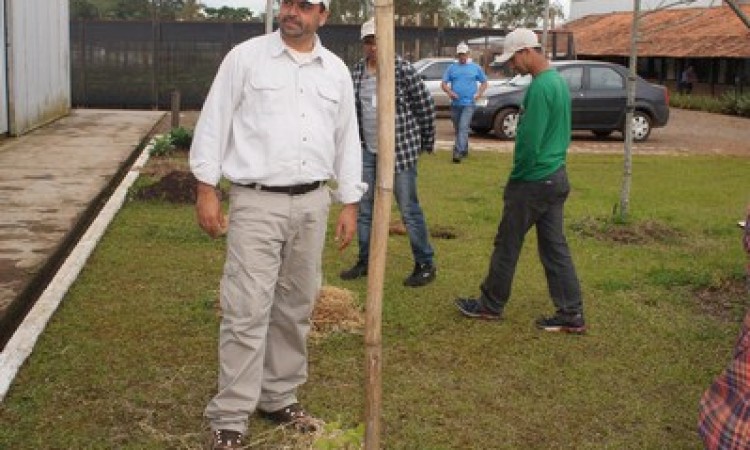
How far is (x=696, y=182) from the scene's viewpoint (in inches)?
551

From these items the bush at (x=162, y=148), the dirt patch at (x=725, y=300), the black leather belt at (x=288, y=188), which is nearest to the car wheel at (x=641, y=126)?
the bush at (x=162, y=148)

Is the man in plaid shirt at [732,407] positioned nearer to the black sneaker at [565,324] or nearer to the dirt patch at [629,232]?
the black sneaker at [565,324]

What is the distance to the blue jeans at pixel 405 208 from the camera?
688 centimetres

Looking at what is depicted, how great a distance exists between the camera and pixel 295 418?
175 inches

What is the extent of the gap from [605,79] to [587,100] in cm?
58

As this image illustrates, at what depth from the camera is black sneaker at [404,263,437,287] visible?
23.4 ft

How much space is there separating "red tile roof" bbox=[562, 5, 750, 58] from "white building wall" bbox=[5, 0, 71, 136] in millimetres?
16899

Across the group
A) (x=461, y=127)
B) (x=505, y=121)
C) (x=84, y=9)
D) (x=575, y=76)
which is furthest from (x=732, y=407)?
(x=84, y=9)

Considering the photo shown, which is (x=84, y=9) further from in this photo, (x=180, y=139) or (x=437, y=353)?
(x=437, y=353)

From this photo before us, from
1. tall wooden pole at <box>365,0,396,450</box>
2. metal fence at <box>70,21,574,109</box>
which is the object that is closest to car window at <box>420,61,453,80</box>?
metal fence at <box>70,21,574,109</box>

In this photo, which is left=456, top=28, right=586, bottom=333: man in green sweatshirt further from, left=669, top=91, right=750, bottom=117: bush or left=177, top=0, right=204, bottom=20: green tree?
left=177, top=0, right=204, bottom=20: green tree

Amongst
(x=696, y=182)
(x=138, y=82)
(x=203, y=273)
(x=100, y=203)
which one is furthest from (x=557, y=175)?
(x=138, y=82)

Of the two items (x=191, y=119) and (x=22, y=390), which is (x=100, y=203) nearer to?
(x=22, y=390)

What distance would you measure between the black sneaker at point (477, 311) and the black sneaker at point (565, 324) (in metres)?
0.32
